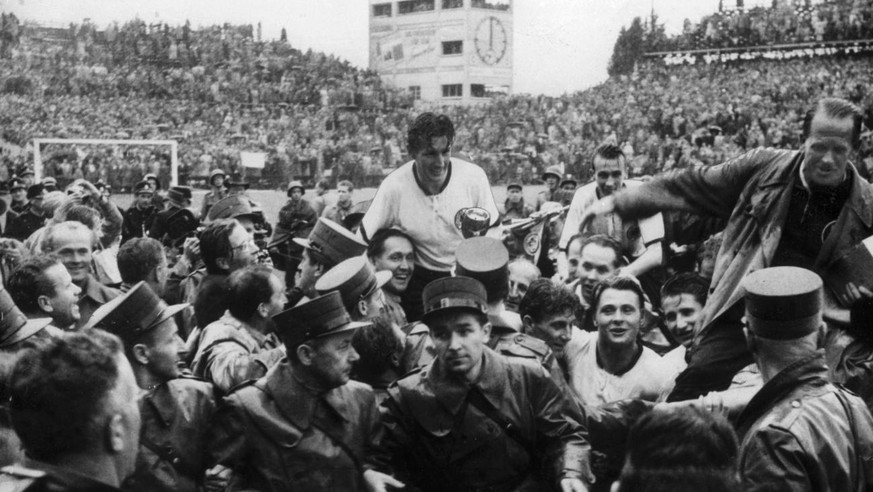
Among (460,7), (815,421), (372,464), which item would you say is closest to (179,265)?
(372,464)

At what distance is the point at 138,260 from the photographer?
5.68m

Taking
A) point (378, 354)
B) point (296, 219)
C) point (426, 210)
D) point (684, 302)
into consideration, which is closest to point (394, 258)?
point (426, 210)

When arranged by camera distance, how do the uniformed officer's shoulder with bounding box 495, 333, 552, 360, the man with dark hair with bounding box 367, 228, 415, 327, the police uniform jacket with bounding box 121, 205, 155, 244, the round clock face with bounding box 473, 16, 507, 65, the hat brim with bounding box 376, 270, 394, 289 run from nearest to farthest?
the uniformed officer's shoulder with bounding box 495, 333, 552, 360 → the hat brim with bounding box 376, 270, 394, 289 → the man with dark hair with bounding box 367, 228, 415, 327 → the police uniform jacket with bounding box 121, 205, 155, 244 → the round clock face with bounding box 473, 16, 507, 65

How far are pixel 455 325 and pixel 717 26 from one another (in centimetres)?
3779

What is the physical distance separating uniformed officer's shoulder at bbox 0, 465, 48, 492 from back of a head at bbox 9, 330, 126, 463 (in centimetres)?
8

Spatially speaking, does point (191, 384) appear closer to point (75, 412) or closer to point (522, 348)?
point (75, 412)

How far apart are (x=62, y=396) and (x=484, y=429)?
1.62 m

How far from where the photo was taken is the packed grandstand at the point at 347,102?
2667cm

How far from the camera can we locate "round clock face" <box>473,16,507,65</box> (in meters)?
50.5

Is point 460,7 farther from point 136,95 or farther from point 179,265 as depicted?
point 179,265

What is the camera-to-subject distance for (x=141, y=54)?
116 feet

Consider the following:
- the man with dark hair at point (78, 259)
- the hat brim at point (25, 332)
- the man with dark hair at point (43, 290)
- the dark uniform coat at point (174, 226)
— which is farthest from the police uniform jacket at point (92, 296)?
the dark uniform coat at point (174, 226)

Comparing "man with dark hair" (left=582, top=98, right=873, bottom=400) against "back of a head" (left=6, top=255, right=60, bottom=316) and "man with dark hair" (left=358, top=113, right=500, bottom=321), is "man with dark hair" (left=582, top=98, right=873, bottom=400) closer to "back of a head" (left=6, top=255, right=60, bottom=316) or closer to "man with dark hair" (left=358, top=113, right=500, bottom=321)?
"man with dark hair" (left=358, top=113, right=500, bottom=321)

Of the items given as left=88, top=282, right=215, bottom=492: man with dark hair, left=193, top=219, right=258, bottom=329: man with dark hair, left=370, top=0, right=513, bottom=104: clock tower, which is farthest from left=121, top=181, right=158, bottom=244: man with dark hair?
left=370, top=0, right=513, bottom=104: clock tower
